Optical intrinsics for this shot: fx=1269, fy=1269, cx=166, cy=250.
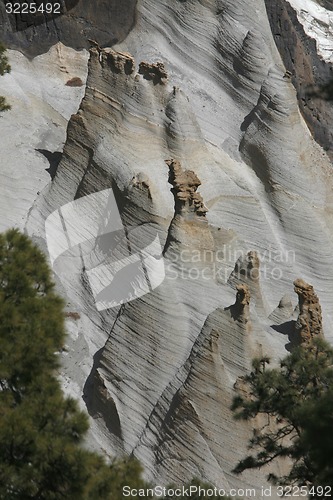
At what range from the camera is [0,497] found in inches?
554

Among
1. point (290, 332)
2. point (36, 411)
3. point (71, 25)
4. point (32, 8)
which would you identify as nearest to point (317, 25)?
point (71, 25)

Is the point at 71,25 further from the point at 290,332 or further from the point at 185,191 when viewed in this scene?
the point at 290,332

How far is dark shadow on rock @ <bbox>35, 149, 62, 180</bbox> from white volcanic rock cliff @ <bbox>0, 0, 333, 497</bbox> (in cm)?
58

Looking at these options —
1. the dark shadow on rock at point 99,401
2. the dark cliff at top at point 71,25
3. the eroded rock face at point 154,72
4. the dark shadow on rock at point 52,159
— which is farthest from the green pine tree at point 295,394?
the dark cliff at top at point 71,25

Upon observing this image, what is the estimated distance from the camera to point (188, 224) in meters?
22.7

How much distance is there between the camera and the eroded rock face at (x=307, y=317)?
70.6 ft

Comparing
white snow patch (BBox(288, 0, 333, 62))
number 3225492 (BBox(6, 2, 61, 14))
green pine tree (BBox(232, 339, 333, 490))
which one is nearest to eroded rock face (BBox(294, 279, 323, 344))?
green pine tree (BBox(232, 339, 333, 490))

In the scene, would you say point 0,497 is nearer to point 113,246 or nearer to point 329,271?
point 113,246

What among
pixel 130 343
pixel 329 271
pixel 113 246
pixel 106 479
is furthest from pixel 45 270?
pixel 329 271

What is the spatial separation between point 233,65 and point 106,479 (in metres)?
15.6

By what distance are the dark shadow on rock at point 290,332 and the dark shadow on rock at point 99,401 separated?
10.5 feet

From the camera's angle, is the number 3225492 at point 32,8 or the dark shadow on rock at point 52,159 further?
the number 3225492 at point 32,8

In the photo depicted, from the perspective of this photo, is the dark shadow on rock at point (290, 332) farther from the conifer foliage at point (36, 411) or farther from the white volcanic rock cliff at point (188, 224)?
the conifer foliage at point (36, 411)

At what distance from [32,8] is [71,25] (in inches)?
39.1
